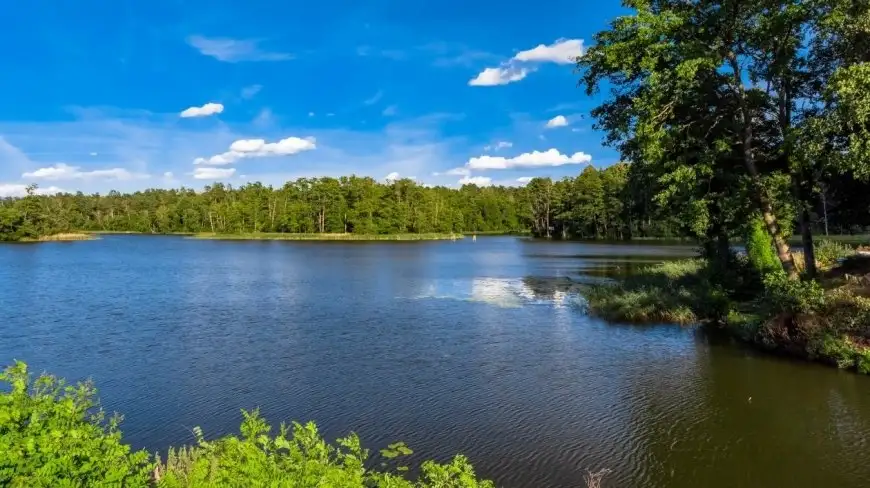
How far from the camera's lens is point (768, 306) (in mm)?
18781

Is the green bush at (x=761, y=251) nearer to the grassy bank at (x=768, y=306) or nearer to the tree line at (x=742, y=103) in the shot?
the grassy bank at (x=768, y=306)

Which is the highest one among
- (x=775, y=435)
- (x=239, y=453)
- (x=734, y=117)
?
(x=734, y=117)

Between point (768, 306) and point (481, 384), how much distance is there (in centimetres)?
1002

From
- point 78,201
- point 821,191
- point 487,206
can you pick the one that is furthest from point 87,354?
point 78,201

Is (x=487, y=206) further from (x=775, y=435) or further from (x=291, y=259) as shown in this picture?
(x=775, y=435)

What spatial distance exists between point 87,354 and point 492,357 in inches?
500

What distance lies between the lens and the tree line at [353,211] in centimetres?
11438

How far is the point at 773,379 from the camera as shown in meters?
15.5

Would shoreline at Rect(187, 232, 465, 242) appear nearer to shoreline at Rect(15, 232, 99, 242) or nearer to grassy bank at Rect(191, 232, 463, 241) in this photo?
grassy bank at Rect(191, 232, 463, 241)

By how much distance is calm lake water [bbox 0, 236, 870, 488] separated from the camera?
1095 cm

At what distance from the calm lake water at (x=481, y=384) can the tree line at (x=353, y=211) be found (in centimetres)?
7830

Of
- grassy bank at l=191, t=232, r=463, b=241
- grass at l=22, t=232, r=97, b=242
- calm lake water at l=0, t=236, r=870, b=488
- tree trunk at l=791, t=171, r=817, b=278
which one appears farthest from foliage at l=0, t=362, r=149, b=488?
grass at l=22, t=232, r=97, b=242

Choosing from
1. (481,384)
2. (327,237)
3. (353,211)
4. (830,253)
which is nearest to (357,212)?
(353,211)

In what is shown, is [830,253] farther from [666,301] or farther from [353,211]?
[353,211]
